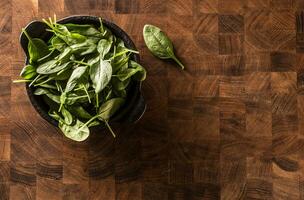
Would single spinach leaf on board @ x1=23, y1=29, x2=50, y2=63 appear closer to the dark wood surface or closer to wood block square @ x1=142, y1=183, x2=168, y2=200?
the dark wood surface

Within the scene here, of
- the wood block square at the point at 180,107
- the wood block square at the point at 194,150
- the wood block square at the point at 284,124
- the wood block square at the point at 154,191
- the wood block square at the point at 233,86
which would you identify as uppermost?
the wood block square at the point at 233,86

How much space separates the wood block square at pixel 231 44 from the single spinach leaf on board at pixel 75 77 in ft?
1.00

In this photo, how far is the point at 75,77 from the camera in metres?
0.86

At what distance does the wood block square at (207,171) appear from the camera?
1.01 metres

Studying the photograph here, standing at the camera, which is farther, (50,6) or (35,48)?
(50,6)

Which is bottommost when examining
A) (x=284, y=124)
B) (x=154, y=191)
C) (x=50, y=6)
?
(x=154, y=191)

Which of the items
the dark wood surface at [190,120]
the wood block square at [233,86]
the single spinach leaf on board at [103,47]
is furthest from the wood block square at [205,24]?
the single spinach leaf on board at [103,47]

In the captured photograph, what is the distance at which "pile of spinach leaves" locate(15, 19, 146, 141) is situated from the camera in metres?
0.87

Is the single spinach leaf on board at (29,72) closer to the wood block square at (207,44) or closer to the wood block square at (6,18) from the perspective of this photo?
the wood block square at (6,18)

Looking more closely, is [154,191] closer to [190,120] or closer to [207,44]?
[190,120]

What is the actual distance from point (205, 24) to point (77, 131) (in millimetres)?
348

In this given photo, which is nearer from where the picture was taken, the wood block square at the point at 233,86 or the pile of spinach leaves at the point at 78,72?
the pile of spinach leaves at the point at 78,72

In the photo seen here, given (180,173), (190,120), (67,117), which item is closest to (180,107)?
(190,120)

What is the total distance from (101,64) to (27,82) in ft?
0.49
